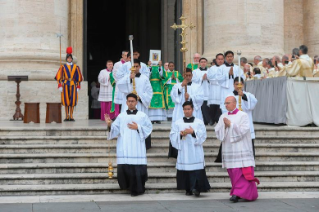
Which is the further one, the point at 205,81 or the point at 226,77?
the point at 205,81

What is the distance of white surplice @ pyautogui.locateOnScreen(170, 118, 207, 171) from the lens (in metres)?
10.4

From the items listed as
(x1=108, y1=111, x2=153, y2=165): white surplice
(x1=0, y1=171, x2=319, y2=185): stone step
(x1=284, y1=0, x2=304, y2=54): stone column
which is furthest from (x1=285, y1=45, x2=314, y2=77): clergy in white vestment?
(x1=284, y1=0, x2=304, y2=54): stone column

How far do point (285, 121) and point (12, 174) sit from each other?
6309mm

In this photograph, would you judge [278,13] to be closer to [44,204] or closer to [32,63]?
[32,63]

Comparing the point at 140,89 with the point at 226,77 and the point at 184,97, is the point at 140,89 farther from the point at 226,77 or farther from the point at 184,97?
the point at 226,77

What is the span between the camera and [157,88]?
1598 centimetres

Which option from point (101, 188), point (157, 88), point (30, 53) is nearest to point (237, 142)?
point (101, 188)

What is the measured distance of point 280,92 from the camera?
1477 centimetres

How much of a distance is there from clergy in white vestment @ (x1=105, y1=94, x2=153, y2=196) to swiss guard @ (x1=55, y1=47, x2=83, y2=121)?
595cm

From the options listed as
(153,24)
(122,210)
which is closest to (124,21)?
(153,24)

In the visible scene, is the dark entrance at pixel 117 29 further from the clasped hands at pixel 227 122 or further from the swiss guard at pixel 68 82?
the clasped hands at pixel 227 122

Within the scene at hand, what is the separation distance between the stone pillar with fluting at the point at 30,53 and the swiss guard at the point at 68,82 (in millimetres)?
886

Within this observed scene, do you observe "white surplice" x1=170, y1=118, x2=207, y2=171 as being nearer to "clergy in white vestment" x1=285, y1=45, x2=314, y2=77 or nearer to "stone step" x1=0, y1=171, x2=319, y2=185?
"stone step" x1=0, y1=171, x2=319, y2=185

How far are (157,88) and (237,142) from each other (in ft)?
20.0
